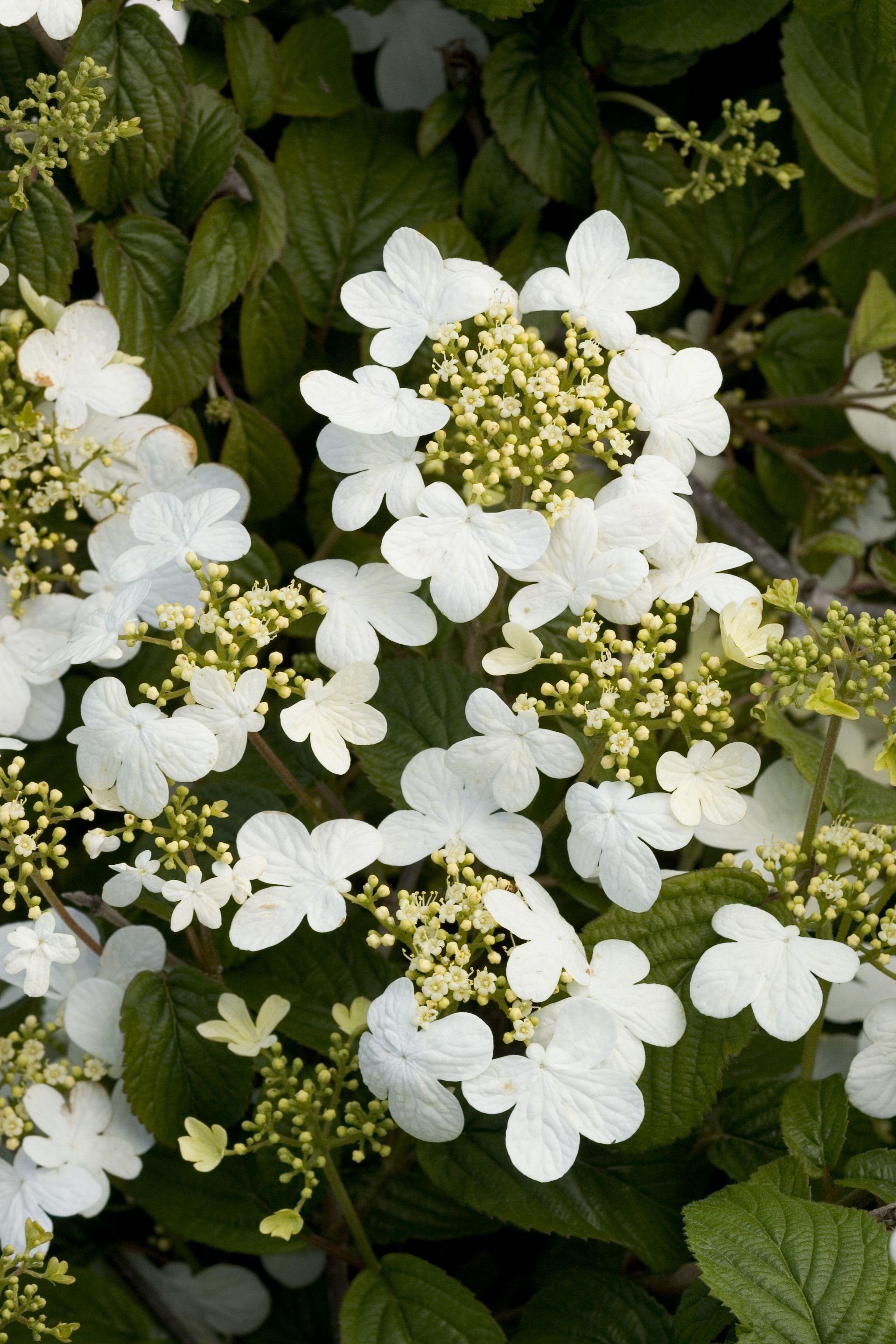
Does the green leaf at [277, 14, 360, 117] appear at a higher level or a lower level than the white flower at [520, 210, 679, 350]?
higher

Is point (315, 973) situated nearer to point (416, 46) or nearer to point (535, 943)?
point (535, 943)

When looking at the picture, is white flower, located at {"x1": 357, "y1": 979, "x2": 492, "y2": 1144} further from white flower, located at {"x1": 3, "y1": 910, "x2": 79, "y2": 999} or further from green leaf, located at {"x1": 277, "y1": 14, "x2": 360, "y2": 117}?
green leaf, located at {"x1": 277, "y1": 14, "x2": 360, "y2": 117}

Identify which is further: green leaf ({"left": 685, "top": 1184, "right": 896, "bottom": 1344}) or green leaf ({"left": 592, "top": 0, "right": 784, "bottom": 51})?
green leaf ({"left": 592, "top": 0, "right": 784, "bottom": 51})

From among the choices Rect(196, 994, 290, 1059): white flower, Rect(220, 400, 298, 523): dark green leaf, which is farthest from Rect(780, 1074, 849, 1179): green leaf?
Rect(220, 400, 298, 523): dark green leaf

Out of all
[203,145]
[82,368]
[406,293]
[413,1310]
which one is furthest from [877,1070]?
[203,145]

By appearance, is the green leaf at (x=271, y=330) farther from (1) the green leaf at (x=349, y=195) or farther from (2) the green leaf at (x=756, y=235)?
(2) the green leaf at (x=756, y=235)

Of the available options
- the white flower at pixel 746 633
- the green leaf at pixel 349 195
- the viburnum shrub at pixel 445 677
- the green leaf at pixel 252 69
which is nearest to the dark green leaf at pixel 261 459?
the viburnum shrub at pixel 445 677
